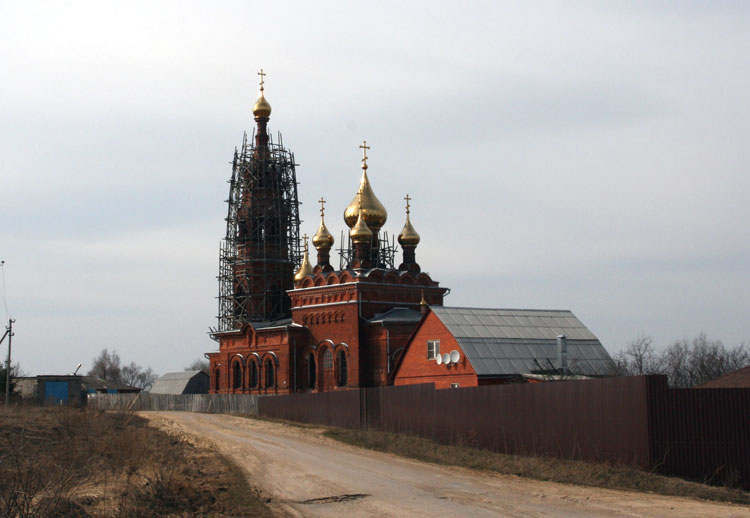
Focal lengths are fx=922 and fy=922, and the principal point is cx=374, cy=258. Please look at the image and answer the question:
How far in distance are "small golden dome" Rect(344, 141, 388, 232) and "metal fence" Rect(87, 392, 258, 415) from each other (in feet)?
42.1

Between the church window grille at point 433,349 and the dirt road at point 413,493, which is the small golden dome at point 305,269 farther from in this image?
the dirt road at point 413,493

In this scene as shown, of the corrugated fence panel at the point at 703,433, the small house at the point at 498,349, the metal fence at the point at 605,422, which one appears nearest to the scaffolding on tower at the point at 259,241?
the small house at the point at 498,349

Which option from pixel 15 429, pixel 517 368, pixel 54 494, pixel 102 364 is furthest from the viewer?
pixel 102 364

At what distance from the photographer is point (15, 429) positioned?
968 inches

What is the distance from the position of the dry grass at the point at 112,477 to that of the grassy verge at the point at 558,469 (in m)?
5.51

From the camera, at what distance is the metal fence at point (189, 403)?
47.0 m

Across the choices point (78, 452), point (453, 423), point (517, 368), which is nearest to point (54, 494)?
point (78, 452)

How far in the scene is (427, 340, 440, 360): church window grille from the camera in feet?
119

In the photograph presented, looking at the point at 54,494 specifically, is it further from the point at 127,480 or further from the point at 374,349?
the point at 374,349

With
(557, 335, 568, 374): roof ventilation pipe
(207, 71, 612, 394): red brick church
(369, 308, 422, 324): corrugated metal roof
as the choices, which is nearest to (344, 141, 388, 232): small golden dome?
(207, 71, 612, 394): red brick church

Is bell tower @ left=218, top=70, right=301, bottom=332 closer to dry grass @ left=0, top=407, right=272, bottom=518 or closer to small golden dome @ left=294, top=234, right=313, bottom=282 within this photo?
small golden dome @ left=294, top=234, right=313, bottom=282

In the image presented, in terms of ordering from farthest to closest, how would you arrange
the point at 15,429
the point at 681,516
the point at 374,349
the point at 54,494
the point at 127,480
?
the point at 374,349 < the point at 15,429 < the point at 127,480 < the point at 681,516 < the point at 54,494

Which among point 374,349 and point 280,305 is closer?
point 374,349

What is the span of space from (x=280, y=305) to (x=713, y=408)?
43019mm
